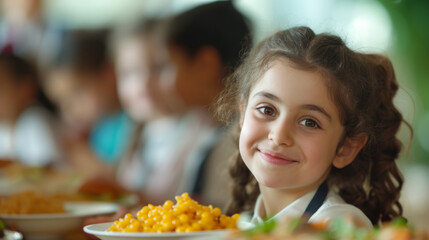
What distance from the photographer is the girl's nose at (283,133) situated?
1.13 metres

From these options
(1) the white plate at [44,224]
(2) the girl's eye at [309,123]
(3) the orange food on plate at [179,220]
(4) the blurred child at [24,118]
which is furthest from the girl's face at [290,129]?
(4) the blurred child at [24,118]

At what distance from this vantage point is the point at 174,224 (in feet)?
3.17

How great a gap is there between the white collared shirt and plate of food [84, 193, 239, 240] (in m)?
0.12

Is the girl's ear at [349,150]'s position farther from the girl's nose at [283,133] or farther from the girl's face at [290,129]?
the girl's nose at [283,133]

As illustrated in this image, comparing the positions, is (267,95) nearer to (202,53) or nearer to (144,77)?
(202,53)

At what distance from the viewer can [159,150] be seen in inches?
119

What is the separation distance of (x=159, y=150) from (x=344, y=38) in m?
1.86

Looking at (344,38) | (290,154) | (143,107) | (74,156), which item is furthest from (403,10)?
(290,154)

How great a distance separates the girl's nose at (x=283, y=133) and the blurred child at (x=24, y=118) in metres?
3.06

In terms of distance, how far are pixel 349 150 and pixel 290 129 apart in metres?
0.21

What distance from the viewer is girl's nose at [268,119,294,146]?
1132 millimetres

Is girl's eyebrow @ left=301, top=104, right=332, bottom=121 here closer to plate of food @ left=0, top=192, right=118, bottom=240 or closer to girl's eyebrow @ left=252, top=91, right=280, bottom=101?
girl's eyebrow @ left=252, top=91, right=280, bottom=101

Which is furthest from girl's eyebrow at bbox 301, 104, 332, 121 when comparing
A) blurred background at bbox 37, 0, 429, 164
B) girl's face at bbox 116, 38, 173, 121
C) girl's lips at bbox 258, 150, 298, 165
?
blurred background at bbox 37, 0, 429, 164

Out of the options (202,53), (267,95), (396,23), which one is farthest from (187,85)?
(396,23)
